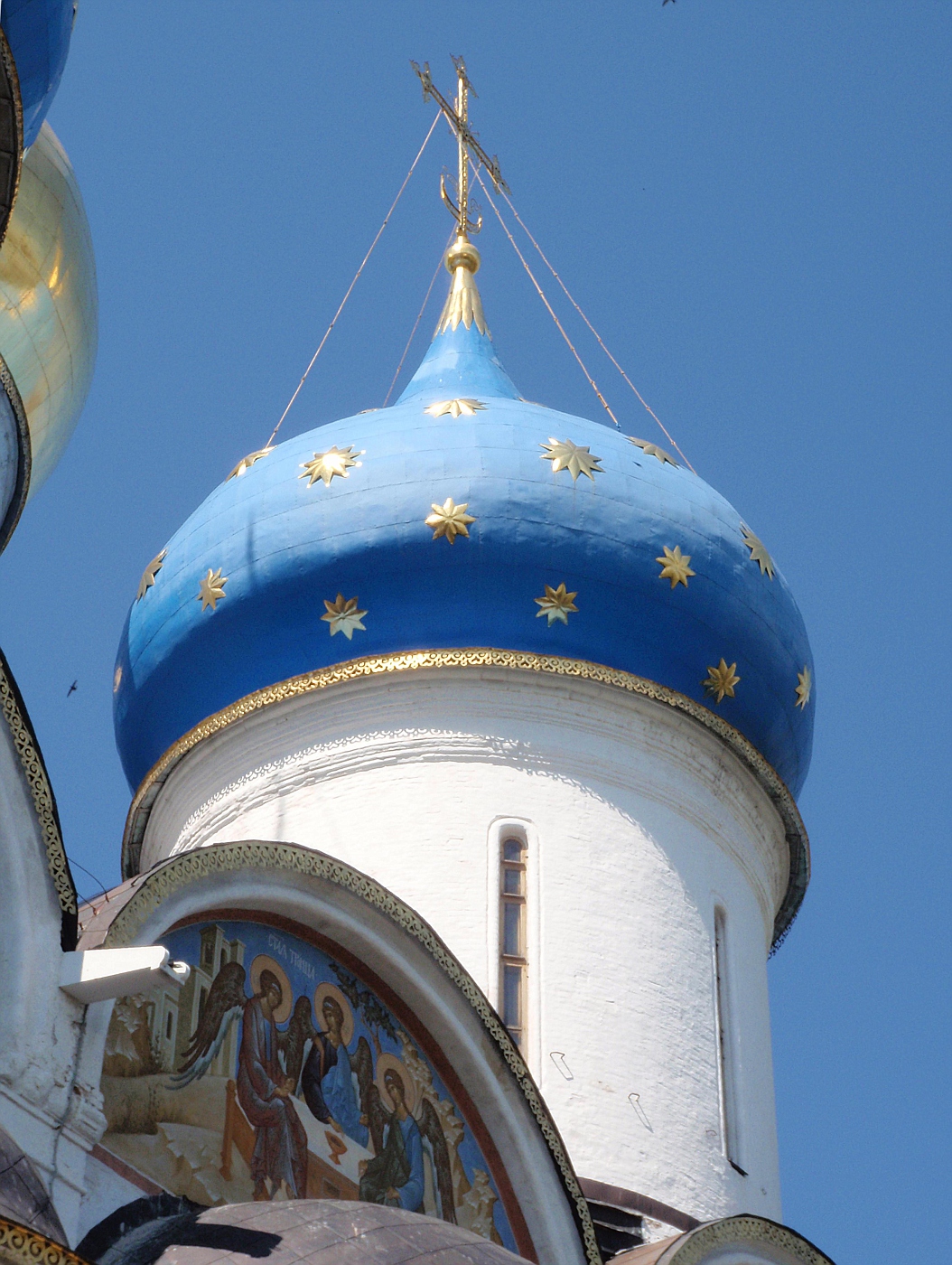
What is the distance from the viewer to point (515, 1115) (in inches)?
315

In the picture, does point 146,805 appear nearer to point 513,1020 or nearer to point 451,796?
point 451,796

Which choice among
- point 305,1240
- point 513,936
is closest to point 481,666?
point 513,936

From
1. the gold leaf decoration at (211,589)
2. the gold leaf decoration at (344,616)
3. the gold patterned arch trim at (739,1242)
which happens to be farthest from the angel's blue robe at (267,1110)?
the gold leaf decoration at (211,589)

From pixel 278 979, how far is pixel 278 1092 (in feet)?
1.34

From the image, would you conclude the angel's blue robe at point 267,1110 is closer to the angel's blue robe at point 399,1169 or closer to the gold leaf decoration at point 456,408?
the angel's blue robe at point 399,1169

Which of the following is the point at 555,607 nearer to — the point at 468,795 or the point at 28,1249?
the point at 468,795

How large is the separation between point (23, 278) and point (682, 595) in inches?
159

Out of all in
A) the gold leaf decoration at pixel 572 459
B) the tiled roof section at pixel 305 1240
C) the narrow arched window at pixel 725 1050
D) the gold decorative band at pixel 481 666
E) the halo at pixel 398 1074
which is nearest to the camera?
the tiled roof section at pixel 305 1240

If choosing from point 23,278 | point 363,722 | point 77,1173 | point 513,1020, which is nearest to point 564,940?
point 513,1020

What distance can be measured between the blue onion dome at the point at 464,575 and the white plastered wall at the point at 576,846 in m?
0.24

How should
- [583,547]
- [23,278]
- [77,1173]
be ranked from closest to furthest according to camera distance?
[77,1173], [583,547], [23,278]

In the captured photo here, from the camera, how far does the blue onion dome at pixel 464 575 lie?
10594 millimetres

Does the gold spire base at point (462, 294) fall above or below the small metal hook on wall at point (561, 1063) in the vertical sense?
above

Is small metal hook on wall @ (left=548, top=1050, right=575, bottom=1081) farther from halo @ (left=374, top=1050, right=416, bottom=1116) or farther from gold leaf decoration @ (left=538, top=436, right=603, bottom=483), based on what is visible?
gold leaf decoration @ (left=538, top=436, right=603, bottom=483)
